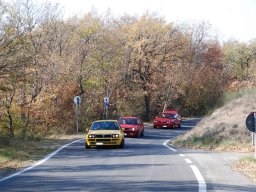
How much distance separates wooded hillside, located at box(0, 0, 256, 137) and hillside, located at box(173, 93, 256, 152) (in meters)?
9.36

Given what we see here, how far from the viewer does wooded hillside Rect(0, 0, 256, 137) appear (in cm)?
3338

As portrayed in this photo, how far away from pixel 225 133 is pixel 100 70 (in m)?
29.4

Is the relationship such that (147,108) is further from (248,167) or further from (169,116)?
(248,167)

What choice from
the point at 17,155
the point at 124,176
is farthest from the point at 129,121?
the point at 124,176

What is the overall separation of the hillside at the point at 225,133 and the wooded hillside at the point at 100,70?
9357 mm

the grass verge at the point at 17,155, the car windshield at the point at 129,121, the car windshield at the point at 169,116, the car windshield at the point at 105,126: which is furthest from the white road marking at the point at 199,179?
the car windshield at the point at 169,116

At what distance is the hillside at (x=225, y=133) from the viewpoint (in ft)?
77.2

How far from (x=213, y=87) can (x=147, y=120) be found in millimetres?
17758

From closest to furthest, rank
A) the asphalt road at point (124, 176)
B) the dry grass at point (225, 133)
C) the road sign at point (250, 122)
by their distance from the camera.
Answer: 1. the asphalt road at point (124, 176)
2. the road sign at point (250, 122)
3. the dry grass at point (225, 133)

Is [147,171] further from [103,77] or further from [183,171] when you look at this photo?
[103,77]

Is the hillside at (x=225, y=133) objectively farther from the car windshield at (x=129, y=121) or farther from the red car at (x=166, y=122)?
the red car at (x=166, y=122)

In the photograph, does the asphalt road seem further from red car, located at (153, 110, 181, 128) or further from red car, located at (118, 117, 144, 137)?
red car, located at (153, 110, 181, 128)

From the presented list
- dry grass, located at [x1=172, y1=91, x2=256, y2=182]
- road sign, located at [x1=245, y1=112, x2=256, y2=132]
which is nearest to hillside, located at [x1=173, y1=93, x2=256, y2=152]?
dry grass, located at [x1=172, y1=91, x2=256, y2=182]

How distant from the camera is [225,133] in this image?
25062 mm
